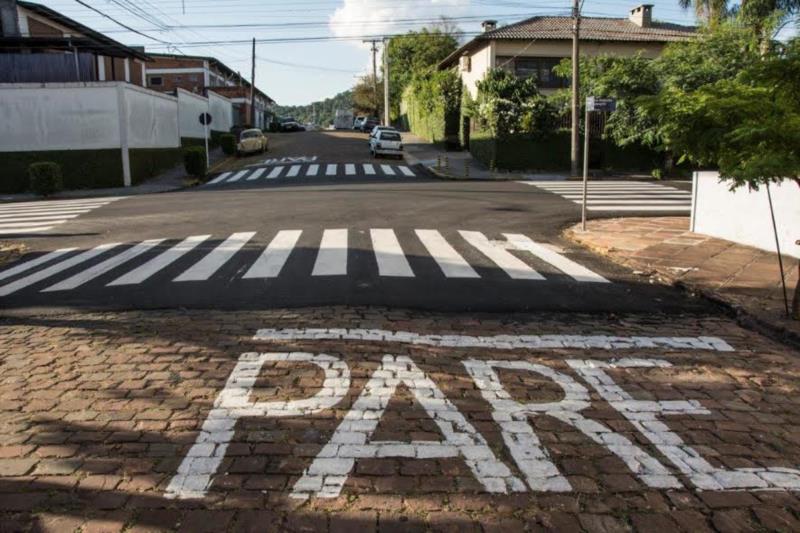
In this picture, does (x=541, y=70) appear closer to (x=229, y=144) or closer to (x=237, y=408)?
(x=229, y=144)

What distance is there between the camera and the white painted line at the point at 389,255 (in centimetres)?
955

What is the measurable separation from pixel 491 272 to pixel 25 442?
22.0ft

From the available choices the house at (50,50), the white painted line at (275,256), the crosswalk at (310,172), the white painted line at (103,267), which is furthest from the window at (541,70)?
the white painted line at (103,267)

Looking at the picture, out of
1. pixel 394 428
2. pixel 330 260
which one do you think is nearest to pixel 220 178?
pixel 330 260

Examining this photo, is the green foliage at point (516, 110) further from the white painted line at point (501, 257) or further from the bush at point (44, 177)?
the bush at point (44, 177)

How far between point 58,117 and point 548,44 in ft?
89.6

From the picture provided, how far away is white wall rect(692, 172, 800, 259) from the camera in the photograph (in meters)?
10.5

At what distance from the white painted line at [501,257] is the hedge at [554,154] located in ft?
58.3

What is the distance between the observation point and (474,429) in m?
4.45

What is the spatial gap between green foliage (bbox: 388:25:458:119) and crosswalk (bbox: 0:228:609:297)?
6018 centimetres

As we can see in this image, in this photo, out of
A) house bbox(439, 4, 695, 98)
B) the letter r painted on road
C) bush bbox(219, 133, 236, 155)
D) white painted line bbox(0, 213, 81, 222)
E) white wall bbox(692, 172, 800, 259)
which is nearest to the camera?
the letter r painted on road

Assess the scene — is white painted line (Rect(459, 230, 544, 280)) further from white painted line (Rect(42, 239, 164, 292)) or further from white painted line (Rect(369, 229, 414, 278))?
white painted line (Rect(42, 239, 164, 292))

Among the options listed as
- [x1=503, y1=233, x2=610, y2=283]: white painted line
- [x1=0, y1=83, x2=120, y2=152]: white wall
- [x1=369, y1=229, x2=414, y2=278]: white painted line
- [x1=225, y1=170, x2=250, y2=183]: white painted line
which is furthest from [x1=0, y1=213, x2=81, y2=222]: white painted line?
[x1=503, y1=233, x2=610, y2=283]: white painted line

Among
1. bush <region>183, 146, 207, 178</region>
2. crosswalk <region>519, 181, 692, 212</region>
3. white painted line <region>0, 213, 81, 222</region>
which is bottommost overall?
white painted line <region>0, 213, 81, 222</region>
